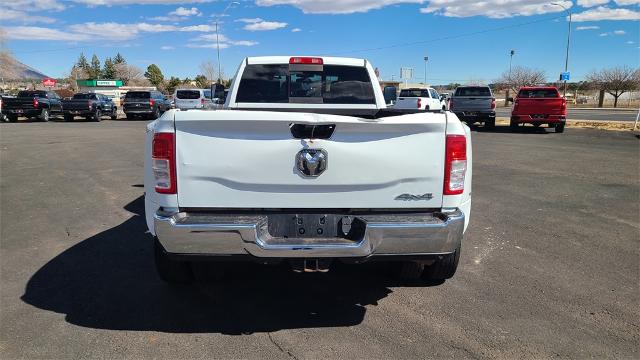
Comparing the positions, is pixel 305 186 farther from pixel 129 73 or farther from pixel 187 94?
pixel 129 73

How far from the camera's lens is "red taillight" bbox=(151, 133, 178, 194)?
10.5 ft

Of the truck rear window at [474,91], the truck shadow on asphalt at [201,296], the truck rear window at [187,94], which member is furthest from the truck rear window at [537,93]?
the truck shadow on asphalt at [201,296]

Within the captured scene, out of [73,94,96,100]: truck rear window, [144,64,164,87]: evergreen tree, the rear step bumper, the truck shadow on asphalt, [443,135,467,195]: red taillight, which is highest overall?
[144,64,164,87]: evergreen tree

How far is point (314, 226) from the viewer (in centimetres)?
334

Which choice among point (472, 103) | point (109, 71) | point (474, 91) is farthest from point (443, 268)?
point (109, 71)

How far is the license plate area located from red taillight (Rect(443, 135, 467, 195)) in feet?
2.31

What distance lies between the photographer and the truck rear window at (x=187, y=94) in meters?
29.1

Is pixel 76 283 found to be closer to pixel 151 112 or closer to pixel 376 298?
pixel 376 298

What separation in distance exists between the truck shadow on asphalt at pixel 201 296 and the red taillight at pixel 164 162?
107 cm

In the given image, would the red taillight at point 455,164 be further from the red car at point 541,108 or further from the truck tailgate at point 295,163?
the red car at point 541,108

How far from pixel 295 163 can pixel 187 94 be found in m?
27.6

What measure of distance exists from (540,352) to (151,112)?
96.8 feet

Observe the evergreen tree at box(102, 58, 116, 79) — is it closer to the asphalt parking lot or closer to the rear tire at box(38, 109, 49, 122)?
the rear tire at box(38, 109, 49, 122)

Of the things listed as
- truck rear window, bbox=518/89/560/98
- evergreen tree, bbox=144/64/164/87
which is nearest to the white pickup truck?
truck rear window, bbox=518/89/560/98
